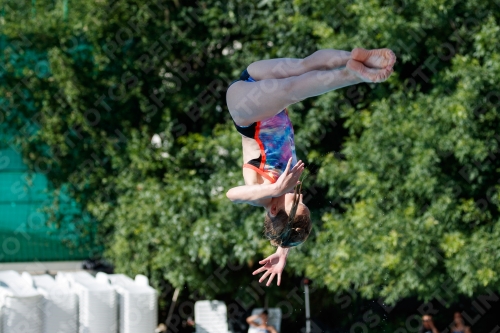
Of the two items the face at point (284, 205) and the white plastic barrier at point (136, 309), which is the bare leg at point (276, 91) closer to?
the face at point (284, 205)

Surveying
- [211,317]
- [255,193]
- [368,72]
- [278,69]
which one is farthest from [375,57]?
[211,317]

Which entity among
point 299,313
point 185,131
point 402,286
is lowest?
point 299,313

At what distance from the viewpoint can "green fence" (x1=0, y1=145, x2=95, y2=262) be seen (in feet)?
47.9

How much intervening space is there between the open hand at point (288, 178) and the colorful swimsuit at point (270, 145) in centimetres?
35

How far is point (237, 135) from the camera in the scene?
37.6ft

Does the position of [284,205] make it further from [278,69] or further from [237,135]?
[237,135]

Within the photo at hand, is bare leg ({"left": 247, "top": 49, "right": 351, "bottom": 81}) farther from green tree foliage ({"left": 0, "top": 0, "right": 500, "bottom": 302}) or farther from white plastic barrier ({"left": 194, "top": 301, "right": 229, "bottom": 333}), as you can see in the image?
white plastic barrier ({"left": 194, "top": 301, "right": 229, "bottom": 333})

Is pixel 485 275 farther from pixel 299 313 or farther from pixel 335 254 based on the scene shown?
pixel 299 313

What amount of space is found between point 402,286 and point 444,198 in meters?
1.13

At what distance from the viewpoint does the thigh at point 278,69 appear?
512 cm

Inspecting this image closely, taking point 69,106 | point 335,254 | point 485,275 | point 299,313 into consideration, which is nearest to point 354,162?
point 335,254

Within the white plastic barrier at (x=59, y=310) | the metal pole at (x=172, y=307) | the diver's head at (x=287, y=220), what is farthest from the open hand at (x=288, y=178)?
the metal pole at (x=172, y=307)

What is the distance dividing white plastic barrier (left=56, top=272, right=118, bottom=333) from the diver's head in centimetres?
567

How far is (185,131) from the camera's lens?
1337 centimetres
